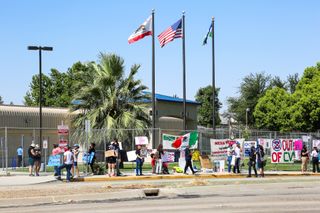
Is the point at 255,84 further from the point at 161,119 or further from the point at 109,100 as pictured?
the point at 109,100

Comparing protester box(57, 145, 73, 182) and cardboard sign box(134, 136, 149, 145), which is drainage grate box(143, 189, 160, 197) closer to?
protester box(57, 145, 73, 182)

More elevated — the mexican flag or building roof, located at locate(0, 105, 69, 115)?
building roof, located at locate(0, 105, 69, 115)

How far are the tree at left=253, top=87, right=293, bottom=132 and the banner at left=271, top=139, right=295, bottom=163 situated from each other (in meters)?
30.1

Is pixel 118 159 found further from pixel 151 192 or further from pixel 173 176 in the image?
pixel 151 192

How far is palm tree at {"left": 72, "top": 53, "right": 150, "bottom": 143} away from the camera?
124ft

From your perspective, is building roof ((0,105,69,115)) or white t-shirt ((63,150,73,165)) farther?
building roof ((0,105,69,115))

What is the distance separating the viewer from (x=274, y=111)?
2751 inches

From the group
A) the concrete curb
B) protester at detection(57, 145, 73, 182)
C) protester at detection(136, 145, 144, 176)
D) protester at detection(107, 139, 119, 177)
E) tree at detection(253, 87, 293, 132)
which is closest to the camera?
protester at detection(57, 145, 73, 182)

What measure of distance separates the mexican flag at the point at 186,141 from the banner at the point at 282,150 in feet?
16.3

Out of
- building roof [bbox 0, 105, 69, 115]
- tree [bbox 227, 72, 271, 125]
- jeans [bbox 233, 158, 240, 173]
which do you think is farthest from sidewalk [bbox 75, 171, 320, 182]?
tree [bbox 227, 72, 271, 125]

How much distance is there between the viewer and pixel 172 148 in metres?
31.5

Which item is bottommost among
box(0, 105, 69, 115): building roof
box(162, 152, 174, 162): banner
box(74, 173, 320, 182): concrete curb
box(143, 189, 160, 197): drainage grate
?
box(74, 173, 320, 182): concrete curb

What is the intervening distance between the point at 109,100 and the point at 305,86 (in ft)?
93.8

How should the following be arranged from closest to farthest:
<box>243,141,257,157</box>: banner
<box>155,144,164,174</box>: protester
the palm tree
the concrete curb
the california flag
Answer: the concrete curb → <box>155,144,164,174</box>: protester → <box>243,141,257,157</box>: banner → the california flag → the palm tree
